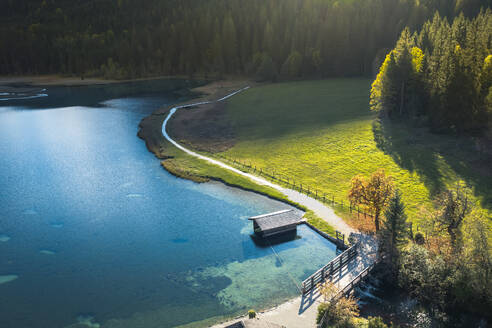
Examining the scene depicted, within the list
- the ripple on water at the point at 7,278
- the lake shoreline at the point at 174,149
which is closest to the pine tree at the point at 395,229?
the lake shoreline at the point at 174,149

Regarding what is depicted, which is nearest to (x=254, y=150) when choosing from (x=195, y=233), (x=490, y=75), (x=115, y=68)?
(x=195, y=233)

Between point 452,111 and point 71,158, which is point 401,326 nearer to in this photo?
point 452,111

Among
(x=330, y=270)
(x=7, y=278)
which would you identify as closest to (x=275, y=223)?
(x=330, y=270)

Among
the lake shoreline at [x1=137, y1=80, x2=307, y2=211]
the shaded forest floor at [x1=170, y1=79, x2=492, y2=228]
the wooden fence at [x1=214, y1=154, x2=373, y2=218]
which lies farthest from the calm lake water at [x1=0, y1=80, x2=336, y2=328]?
the shaded forest floor at [x1=170, y1=79, x2=492, y2=228]

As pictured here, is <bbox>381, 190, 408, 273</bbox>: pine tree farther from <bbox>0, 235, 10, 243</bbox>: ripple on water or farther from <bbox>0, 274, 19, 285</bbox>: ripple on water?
<bbox>0, 235, 10, 243</bbox>: ripple on water

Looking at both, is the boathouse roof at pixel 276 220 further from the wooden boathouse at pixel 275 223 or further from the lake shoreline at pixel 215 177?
the lake shoreline at pixel 215 177

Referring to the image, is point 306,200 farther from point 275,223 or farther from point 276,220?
point 275,223
